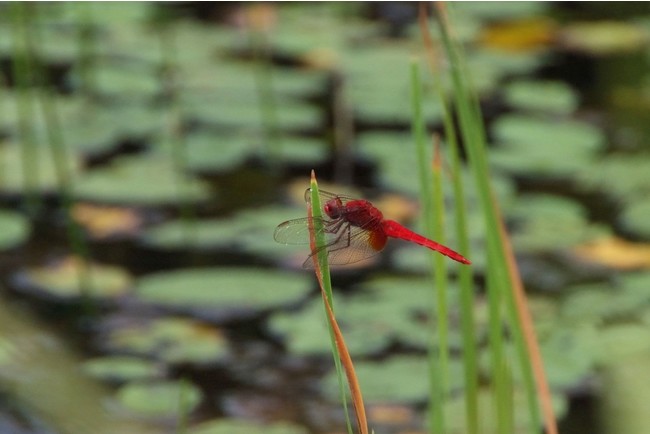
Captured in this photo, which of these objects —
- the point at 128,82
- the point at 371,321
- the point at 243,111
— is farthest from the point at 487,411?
the point at 128,82

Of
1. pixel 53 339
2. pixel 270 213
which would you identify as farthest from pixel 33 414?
pixel 270 213

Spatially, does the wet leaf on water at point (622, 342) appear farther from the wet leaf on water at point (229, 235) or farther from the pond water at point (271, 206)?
the wet leaf on water at point (229, 235)

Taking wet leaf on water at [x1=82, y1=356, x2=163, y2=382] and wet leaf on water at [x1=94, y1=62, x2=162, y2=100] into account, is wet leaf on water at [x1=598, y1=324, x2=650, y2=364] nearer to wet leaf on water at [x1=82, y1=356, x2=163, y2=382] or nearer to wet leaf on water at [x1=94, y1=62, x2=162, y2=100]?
wet leaf on water at [x1=82, y1=356, x2=163, y2=382]

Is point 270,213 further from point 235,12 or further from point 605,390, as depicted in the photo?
point 235,12

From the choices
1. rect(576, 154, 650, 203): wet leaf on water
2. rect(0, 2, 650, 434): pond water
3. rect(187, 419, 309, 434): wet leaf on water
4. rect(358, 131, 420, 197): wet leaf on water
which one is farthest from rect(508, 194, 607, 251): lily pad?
rect(187, 419, 309, 434): wet leaf on water

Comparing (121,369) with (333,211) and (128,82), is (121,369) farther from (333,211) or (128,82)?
(128,82)
